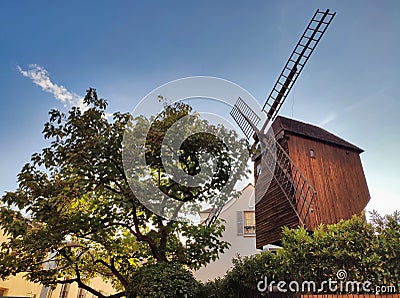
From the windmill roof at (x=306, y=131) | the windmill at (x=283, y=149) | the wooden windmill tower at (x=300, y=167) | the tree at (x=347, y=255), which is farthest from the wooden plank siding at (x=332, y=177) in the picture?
the tree at (x=347, y=255)

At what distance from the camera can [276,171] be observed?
1091 cm

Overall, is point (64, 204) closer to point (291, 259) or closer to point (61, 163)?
point (61, 163)

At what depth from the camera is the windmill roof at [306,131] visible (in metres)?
11.1

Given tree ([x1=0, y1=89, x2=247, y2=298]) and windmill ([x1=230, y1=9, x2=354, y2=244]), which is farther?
windmill ([x1=230, y1=9, x2=354, y2=244])

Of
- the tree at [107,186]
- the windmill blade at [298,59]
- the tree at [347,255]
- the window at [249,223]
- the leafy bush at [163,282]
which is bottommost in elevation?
the leafy bush at [163,282]

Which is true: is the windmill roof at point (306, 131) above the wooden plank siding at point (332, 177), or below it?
above

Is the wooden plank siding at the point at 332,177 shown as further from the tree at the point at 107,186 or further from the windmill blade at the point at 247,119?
the tree at the point at 107,186

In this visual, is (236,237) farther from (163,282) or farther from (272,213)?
(163,282)

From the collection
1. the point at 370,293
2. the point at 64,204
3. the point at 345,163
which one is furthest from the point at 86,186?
the point at 345,163

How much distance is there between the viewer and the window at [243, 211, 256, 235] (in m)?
15.1

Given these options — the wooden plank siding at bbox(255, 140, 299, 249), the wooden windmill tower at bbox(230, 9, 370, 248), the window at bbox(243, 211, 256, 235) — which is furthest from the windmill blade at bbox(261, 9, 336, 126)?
the window at bbox(243, 211, 256, 235)

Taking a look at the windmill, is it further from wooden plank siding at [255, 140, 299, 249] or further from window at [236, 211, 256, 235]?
window at [236, 211, 256, 235]

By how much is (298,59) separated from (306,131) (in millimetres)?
2842

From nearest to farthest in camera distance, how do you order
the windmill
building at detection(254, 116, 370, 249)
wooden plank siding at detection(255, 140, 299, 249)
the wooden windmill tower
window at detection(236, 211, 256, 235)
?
1. the windmill
2. building at detection(254, 116, 370, 249)
3. the wooden windmill tower
4. wooden plank siding at detection(255, 140, 299, 249)
5. window at detection(236, 211, 256, 235)
